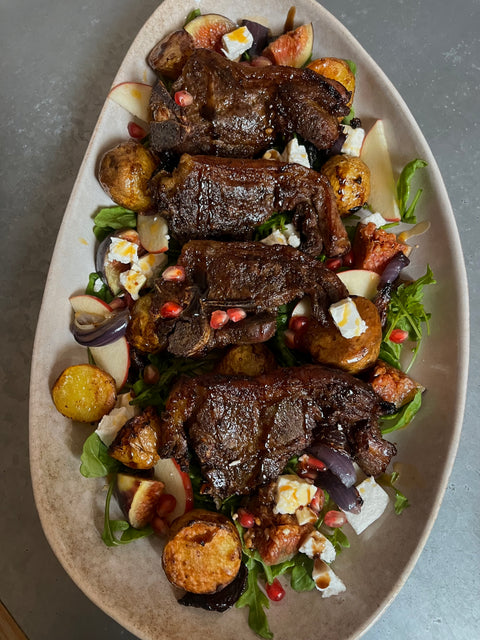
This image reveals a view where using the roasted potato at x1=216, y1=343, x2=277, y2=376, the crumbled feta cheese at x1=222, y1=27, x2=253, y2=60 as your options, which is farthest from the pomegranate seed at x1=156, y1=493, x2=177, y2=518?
the crumbled feta cheese at x1=222, y1=27, x2=253, y2=60

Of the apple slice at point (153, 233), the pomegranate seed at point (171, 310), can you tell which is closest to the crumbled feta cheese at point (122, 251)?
the apple slice at point (153, 233)

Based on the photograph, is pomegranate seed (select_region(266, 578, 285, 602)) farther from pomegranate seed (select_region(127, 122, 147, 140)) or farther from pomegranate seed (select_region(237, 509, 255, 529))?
pomegranate seed (select_region(127, 122, 147, 140))

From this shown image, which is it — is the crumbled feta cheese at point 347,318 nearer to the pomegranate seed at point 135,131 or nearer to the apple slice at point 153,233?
the apple slice at point 153,233

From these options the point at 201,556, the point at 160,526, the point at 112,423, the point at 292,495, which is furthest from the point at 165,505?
the point at 292,495

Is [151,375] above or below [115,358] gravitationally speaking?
below

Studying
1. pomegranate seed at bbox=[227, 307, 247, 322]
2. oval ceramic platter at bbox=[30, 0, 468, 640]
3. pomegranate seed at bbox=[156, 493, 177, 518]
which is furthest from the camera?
A: pomegranate seed at bbox=[156, 493, 177, 518]

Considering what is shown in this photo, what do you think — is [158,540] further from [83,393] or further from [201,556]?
[83,393]

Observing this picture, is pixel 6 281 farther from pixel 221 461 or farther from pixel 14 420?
pixel 221 461
